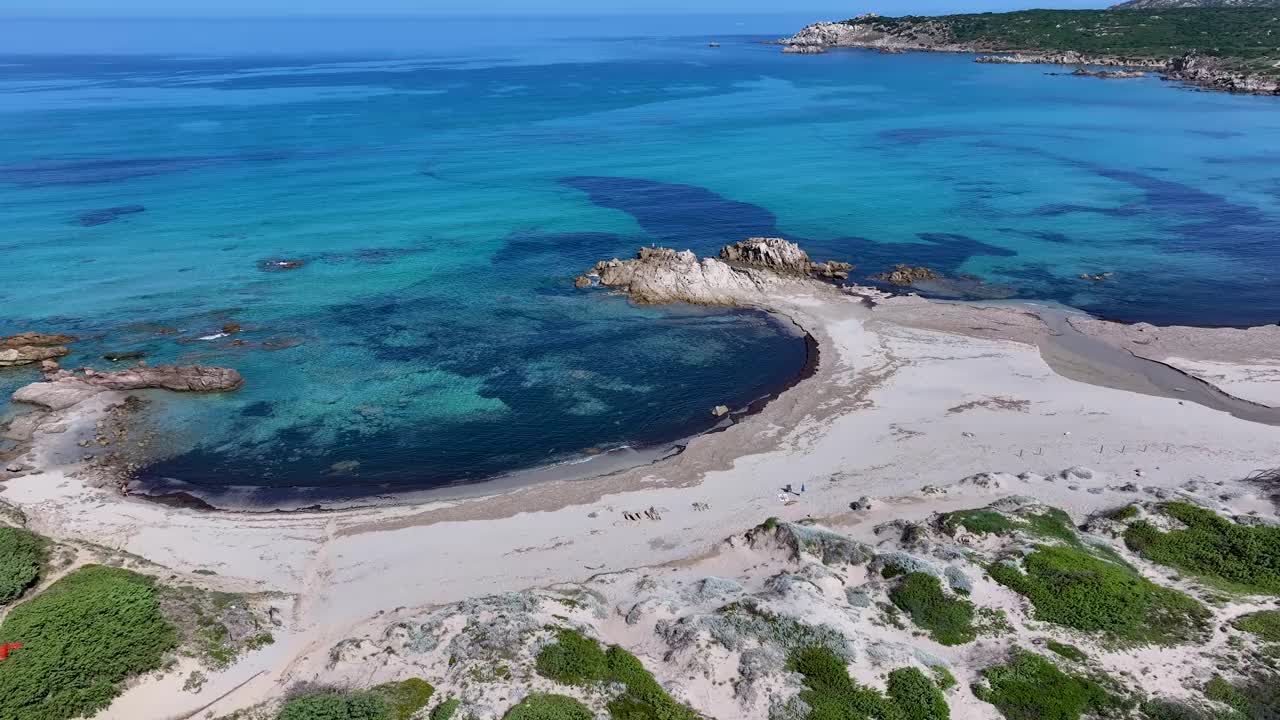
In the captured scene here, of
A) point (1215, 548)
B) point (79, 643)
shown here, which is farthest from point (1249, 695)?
point (79, 643)

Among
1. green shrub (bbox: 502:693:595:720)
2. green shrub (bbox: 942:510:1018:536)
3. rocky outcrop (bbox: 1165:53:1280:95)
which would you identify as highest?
rocky outcrop (bbox: 1165:53:1280:95)

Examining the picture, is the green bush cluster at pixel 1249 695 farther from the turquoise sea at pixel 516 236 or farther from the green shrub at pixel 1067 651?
the turquoise sea at pixel 516 236

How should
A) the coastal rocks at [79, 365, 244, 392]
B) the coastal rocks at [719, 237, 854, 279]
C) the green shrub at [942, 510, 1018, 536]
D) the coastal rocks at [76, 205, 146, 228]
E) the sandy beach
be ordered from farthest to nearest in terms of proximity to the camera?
1. the coastal rocks at [76, 205, 146, 228]
2. the coastal rocks at [719, 237, 854, 279]
3. the coastal rocks at [79, 365, 244, 392]
4. the green shrub at [942, 510, 1018, 536]
5. the sandy beach

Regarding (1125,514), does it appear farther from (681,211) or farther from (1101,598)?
(681,211)

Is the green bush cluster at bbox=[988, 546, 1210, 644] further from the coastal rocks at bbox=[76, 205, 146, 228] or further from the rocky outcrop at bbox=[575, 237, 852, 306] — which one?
the coastal rocks at bbox=[76, 205, 146, 228]

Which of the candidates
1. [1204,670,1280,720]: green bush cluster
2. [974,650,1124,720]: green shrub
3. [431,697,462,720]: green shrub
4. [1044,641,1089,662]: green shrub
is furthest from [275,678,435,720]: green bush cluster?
[1204,670,1280,720]: green bush cluster

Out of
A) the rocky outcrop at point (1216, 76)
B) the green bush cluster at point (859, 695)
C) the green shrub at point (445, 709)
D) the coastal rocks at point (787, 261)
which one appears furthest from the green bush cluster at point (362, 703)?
the rocky outcrop at point (1216, 76)

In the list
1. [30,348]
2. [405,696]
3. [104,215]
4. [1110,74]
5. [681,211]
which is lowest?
[405,696]
